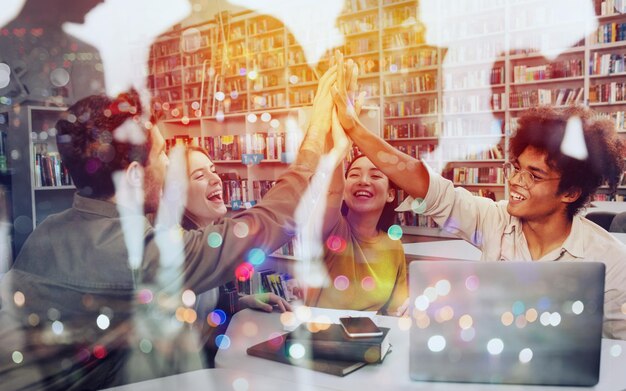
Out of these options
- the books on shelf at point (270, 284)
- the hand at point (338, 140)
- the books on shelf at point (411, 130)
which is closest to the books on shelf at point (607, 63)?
the books on shelf at point (411, 130)

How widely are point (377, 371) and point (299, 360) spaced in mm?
184

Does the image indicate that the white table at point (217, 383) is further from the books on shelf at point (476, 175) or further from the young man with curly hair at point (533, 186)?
the books on shelf at point (476, 175)

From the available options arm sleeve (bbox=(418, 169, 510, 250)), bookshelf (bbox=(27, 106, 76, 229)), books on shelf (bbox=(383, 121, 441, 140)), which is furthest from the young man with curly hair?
books on shelf (bbox=(383, 121, 441, 140))

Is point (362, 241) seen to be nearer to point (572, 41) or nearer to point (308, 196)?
point (308, 196)

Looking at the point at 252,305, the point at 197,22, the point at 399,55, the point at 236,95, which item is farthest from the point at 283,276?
the point at 197,22

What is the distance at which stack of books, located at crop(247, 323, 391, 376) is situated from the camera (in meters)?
1.19

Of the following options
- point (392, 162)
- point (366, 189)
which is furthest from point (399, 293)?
point (392, 162)

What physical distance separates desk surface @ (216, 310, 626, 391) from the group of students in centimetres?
18

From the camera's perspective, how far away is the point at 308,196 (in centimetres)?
138

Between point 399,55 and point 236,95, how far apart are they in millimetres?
2623

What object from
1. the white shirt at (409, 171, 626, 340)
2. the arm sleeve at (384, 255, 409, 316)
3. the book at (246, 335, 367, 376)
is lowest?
the arm sleeve at (384, 255, 409, 316)

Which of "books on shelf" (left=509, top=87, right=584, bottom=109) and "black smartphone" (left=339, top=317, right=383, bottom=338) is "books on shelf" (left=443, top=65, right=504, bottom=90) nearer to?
"books on shelf" (left=509, top=87, right=584, bottom=109)

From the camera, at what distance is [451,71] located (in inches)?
261

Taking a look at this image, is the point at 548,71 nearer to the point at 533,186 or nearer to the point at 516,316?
the point at 533,186
